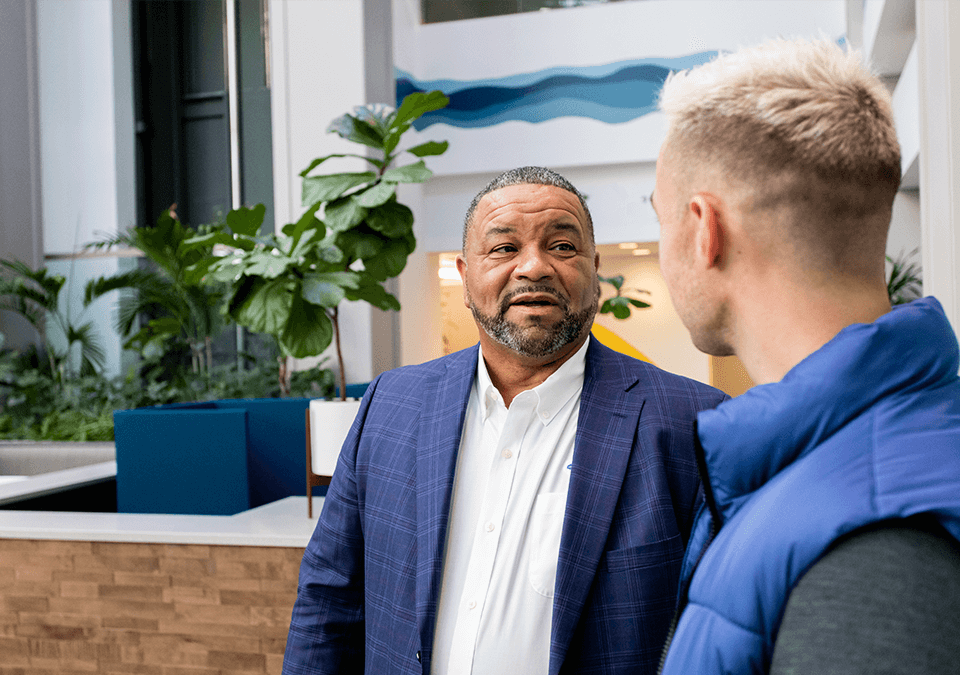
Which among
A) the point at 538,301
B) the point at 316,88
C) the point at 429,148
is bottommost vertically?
the point at 538,301

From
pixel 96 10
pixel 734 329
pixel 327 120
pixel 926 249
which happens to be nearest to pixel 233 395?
pixel 327 120

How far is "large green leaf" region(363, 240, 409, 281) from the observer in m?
3.32

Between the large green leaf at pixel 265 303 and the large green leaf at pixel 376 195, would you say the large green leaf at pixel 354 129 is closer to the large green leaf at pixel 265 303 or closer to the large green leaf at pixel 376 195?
the large green leaf at pixel 376 195

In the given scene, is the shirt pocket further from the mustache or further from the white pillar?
the white pillar

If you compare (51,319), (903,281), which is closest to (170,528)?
(903,281)

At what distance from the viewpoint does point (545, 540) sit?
4.55ft

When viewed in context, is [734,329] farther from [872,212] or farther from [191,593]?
[191,593]

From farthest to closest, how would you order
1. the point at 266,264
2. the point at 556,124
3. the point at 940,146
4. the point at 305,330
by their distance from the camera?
the point at 556,124
the point at 305,330
the point at 266,264
the point at 940,146

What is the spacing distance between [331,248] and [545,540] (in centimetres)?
234

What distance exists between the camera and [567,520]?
1.34 meters

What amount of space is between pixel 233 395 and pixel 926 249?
18.6 feet

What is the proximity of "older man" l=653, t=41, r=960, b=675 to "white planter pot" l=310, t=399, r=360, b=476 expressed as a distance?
83.1 inches

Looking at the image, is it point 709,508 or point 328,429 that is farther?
point 328,429

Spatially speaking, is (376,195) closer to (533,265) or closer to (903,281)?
(533,265)
